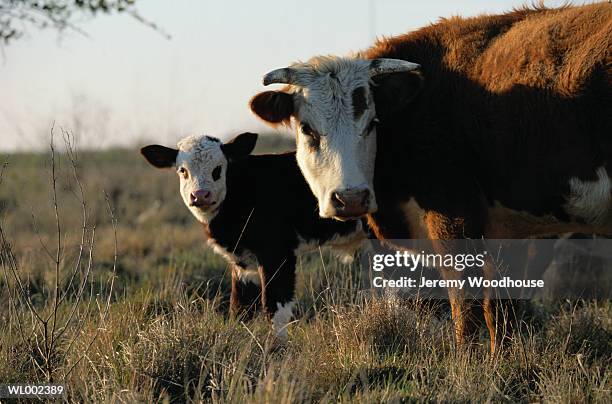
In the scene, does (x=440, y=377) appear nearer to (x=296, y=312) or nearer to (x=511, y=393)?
(x=511, y=393)

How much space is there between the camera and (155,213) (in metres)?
18.8

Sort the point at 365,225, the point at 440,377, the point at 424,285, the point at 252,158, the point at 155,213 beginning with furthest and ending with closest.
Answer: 1. the point at 155,213
2. the point at 252,158
3. the point at 365,225
4. the point at 424,285
5. the point at 440,377

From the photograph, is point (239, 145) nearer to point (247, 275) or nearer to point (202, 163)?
point (202, 163)

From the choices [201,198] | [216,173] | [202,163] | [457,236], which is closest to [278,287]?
[201,198]

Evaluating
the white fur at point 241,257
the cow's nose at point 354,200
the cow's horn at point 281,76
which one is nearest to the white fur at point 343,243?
the white fur at point 241,257

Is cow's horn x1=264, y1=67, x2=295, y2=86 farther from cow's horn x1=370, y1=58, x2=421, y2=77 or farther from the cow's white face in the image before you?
cow's horn x1=370, y1=58, x2=421, y2=77

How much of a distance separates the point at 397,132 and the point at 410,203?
1.73ft

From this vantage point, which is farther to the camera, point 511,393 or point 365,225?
point 365,225

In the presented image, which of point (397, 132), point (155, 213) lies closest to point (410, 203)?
point (397, 132)

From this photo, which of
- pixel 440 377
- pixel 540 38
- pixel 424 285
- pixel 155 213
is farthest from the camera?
pixel 155 213

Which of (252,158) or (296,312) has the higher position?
(252,158)

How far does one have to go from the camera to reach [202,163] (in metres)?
7.88

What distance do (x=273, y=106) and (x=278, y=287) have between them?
1759mm

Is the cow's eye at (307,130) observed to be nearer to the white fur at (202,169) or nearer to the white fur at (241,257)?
the white fur at (202,169)
